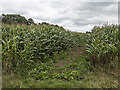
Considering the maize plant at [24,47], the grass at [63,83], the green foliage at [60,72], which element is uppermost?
the maize plant at [24,47]

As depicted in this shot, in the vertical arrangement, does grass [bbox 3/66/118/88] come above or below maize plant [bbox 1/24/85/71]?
below

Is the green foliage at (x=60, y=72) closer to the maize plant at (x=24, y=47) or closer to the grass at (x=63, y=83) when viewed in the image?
the grass at (x=63, y=83)

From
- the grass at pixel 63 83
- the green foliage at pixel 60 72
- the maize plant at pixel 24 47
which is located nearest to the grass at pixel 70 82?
the grass at pixel 63 83

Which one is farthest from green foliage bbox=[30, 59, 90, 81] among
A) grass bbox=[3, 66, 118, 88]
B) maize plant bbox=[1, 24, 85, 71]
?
maize plant bbox=[1, 24, 85, 71]

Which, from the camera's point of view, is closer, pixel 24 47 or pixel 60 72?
pixel 60 72

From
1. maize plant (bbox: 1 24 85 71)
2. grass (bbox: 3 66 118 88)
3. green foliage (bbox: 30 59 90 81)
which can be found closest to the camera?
grass (bbox: 3 66 118 88)

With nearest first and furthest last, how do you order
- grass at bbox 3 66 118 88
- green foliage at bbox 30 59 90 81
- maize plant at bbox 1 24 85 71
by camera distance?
grass at bbox 3 66 118 88 → green foliage at bbox 30 59 90 81 → maize plant at bbox 1 24 85 71

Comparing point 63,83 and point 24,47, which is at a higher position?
point 24,47

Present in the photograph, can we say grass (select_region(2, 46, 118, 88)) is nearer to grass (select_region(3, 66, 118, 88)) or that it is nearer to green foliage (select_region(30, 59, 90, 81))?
grass (select_region(3, 66, 118, 88))

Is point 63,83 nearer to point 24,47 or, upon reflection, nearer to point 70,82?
point 70,82

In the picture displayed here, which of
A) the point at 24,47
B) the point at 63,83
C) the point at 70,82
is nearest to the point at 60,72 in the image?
the point at 70,82

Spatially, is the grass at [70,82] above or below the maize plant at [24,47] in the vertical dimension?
below

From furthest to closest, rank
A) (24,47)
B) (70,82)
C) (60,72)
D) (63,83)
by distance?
(24,47)
(60,72)
(70,82)
(63,83)

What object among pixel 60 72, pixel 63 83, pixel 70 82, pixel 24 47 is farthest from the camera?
pixel 24 47
